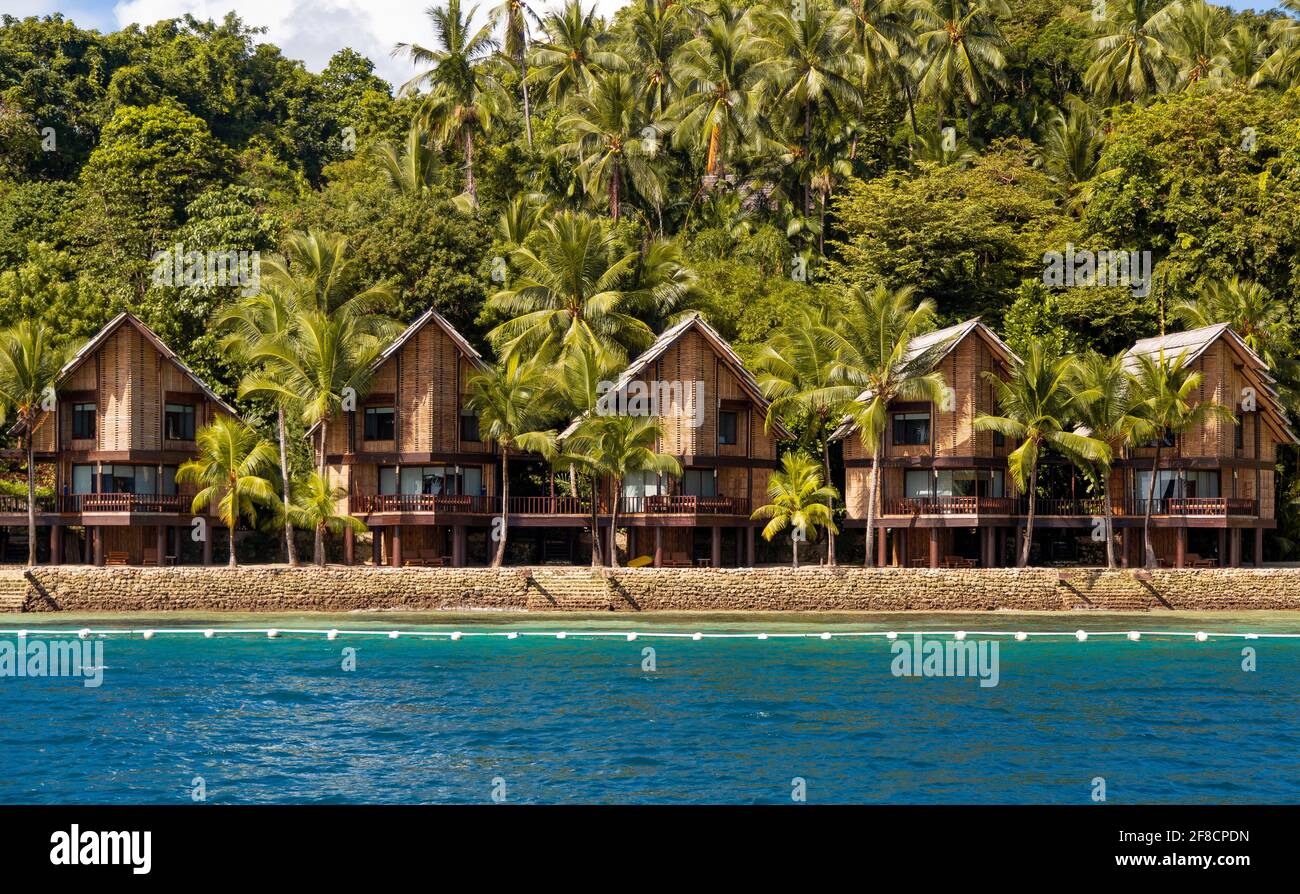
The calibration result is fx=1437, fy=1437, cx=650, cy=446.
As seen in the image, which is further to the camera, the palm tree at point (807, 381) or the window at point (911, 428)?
the window at point (911, 428)

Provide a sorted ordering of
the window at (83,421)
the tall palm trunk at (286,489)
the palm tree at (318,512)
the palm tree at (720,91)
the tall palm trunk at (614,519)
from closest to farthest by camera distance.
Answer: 1. the tall palm trunk at (614,519)
2. the palm tree at (318,512)
3. the tall palm trunk at (286,489)
4. the window at (83,421)
5. the palm tree at (720,91)

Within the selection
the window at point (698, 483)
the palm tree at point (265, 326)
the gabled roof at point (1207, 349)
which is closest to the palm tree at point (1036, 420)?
the gabled roof at point (1207, 349)

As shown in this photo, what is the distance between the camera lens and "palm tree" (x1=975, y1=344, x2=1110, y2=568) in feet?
160

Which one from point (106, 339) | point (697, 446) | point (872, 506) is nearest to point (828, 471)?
point (872, 506)

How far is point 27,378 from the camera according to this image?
50.8 m

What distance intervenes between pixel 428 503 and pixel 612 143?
2298cm

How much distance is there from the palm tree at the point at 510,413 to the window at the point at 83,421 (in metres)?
14.8

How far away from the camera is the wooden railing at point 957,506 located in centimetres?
5125

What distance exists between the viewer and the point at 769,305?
2402 inches

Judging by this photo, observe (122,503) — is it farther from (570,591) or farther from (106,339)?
(570,591)

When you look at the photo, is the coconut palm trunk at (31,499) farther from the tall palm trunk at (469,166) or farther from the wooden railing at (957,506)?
the wooden railing at (957,506)

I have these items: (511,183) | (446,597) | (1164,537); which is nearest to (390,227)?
(511,183)

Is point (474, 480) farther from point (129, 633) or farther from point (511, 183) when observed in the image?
point (511, 183)

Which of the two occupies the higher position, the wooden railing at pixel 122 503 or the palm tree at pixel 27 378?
the palm tree at pixel 27 378
